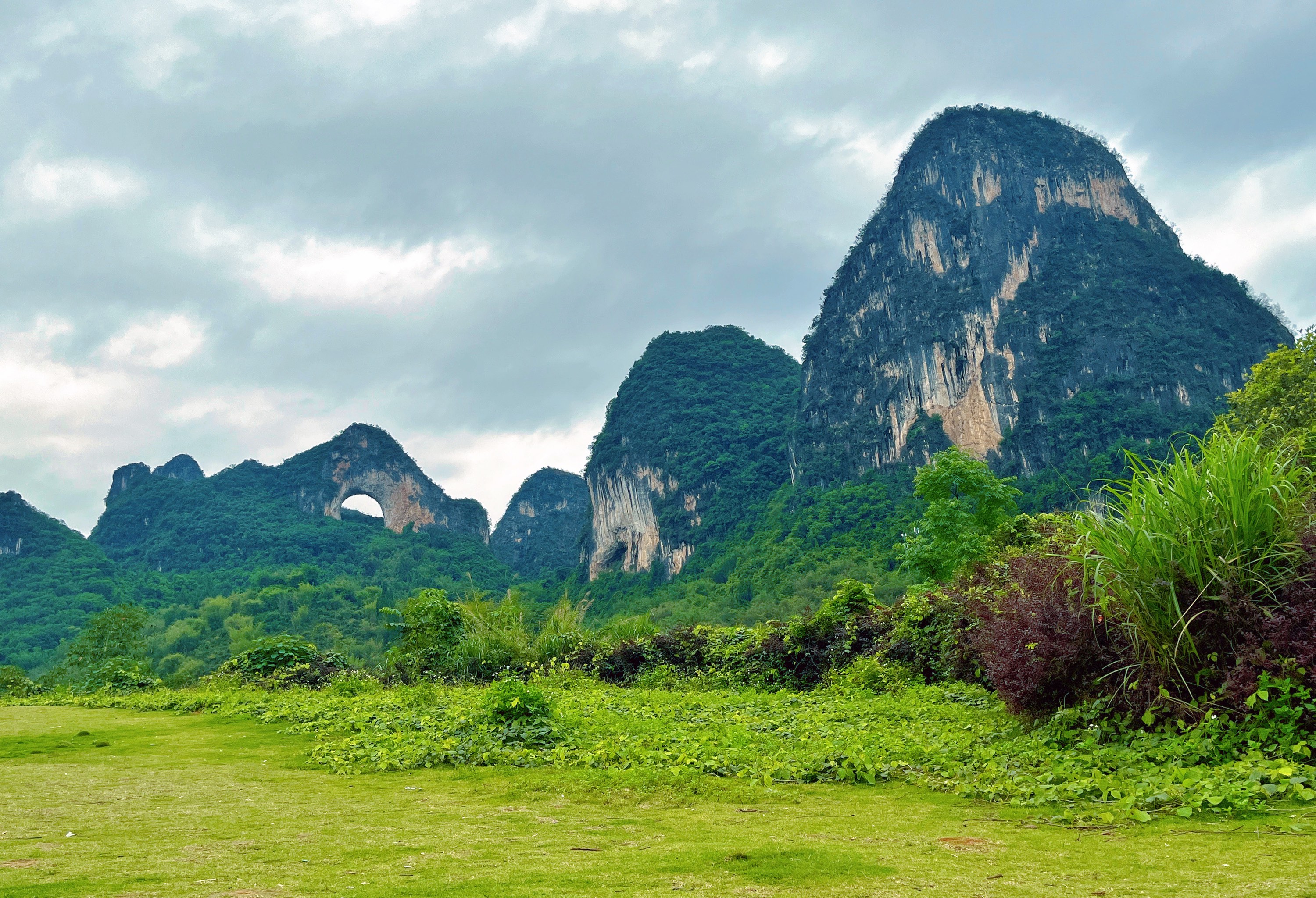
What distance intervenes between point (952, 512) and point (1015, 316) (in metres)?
43.0

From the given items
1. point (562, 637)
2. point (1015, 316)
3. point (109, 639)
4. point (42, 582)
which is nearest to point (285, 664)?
point (562, 637)

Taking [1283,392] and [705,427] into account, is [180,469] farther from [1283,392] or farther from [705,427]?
[1283,392]

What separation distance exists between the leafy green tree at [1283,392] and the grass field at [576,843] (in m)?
15.5

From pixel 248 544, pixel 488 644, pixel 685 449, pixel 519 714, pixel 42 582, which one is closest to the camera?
pixel 519 714

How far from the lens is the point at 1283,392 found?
1661cm

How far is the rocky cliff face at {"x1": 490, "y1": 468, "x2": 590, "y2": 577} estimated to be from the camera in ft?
345

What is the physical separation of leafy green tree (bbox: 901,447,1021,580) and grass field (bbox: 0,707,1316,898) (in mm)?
12997

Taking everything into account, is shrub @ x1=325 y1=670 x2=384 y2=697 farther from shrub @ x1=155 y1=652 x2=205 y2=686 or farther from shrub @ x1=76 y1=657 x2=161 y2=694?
shrub @ x1=155 y1=652 x2=205 y2=686

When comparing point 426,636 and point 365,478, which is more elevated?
point 365,478

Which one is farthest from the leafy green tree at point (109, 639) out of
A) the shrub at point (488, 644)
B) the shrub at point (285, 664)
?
the shrub at point (488, 644)

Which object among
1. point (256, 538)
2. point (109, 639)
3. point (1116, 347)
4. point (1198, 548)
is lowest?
point (109, 639)

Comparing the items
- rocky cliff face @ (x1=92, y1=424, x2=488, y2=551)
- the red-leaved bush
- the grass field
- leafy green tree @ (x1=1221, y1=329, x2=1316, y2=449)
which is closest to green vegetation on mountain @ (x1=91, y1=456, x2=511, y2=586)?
rocky cliff face @ (x1=92, y1=424, x2=488, y2=551)

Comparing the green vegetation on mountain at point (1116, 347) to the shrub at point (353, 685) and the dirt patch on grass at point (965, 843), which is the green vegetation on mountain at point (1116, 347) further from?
the dirt patch on grass at point (965, 843)

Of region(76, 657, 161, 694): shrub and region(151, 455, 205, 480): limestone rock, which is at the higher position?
region(151, 455, 205, 480): limestone rock
